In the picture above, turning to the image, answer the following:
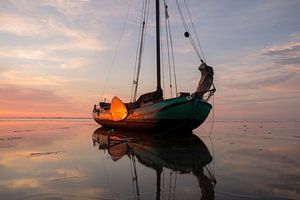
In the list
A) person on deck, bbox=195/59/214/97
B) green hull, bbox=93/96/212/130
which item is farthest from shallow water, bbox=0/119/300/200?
person on deck, bbox=195/59/214/97

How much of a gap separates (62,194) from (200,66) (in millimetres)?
20404

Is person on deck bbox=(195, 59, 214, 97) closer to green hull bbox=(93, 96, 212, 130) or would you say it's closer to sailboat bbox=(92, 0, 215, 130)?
sailboat bbox=(92, 0, 215, 130)

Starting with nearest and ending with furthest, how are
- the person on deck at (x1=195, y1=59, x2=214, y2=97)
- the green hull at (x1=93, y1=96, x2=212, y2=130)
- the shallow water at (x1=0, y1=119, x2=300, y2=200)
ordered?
the shallow water at (x1=0, y1=119, x2=300, y2=200) < the green hull at (x1=93, y1=96, x2=212, y2=130) < the person on deck at (x1=195, y1=59, x2=214, y2=97)

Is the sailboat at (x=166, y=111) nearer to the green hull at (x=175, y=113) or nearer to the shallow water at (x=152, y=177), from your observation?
the green hull at (x=175, y=113)

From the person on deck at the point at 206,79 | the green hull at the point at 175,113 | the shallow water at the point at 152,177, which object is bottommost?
the shallow water at the point at 152,177

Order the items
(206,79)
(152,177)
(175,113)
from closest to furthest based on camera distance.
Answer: (152,177)
(175,113)
(206,79)

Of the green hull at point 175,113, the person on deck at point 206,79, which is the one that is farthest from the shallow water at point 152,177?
the person on deck at point 206,79

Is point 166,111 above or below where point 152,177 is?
above

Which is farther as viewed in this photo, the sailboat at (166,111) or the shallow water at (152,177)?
the sailboat at (166,111)

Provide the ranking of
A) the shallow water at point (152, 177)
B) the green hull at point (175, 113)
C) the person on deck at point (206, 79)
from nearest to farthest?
1. the shallow water at point (152, 177)
2. the green hull at point (175, 113)
3. the person on deck at point (206, 79)

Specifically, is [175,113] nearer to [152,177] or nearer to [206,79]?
[206,79]

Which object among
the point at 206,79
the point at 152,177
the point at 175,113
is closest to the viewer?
the point at 152,177

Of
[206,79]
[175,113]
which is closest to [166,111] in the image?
[175,113]

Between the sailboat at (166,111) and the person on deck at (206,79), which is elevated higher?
the person on deck at (206,79)
